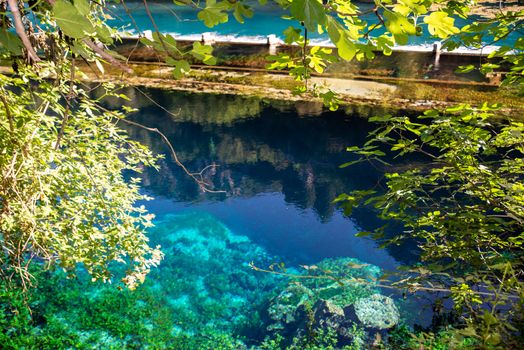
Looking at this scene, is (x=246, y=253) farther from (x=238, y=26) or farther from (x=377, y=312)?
(x=238, y=26)

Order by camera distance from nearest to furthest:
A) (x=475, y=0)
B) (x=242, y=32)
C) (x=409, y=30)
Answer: (x=409, y=30) < (x=475, y=0) < (x=242, y=32)

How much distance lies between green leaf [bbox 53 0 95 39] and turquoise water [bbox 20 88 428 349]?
2969 mm

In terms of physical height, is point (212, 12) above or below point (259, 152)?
above

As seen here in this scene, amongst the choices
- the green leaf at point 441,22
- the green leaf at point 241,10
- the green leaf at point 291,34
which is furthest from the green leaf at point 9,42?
the green leaf at point 441,22

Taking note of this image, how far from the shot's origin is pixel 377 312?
7715 mm

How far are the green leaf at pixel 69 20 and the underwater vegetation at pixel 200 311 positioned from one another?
666 cm

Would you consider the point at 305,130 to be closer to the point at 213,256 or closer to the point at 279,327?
the point at 213,256

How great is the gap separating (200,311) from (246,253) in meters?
1.97

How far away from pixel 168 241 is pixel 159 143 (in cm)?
519

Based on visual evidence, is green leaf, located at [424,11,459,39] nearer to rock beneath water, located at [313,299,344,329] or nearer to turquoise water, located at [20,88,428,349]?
turquoise water, located at [20,88,428,349]

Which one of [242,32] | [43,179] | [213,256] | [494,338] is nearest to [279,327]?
[213,256]

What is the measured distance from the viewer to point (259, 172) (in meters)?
12.8

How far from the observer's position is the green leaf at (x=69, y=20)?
3.62 feet

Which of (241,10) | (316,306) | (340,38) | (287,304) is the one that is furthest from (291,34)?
(287,304)
